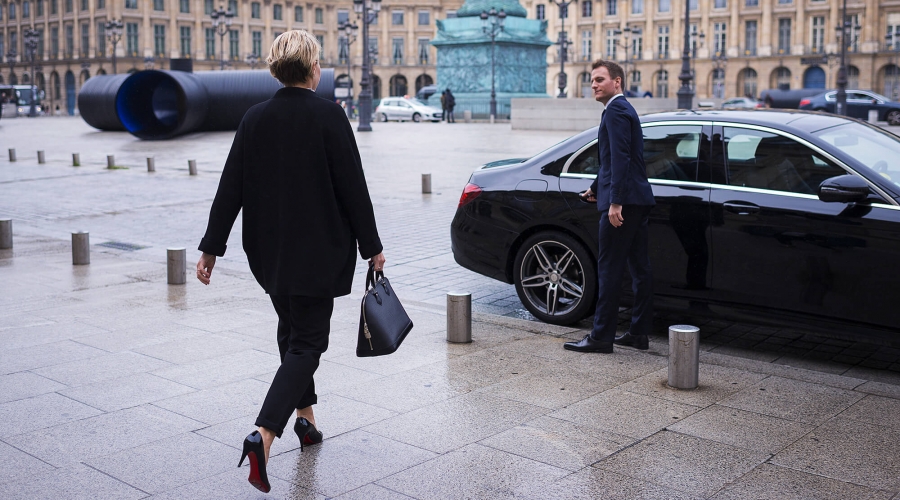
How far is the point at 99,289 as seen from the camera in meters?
8.05

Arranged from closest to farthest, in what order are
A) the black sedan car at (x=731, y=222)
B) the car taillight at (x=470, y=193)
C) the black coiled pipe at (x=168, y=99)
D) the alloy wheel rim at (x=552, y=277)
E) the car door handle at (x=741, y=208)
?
1. the black sedan car at (x=731, y=222)
2. the car door handle at (x=741, y=208)
3. the alloy wheel rim at (x=552, y=277)
4. the car taillight at (x=470, y=193)
5. the black coiled pipe at (x=168, y=99)

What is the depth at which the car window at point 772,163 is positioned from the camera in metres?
5.81

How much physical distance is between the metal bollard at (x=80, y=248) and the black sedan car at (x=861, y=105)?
41968mm

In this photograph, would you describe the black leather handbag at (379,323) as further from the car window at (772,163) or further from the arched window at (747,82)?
the arched window at (747,82)

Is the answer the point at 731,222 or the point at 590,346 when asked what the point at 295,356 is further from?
the point at 731,222

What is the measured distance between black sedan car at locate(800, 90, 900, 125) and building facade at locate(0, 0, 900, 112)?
2466 centimetres

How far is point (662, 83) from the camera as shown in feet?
297

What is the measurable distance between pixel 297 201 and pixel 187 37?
95.1m

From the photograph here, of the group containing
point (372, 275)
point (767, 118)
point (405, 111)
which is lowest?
point (372, 275)

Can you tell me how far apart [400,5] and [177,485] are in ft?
340

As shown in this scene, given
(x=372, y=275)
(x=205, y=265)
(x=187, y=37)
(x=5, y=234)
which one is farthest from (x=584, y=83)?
(x=205, y=265)

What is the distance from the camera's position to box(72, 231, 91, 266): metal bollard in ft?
30.1

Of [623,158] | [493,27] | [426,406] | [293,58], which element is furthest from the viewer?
[493,27]

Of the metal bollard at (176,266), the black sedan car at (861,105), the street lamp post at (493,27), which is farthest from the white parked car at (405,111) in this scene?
the metal bollard at (176,266)
